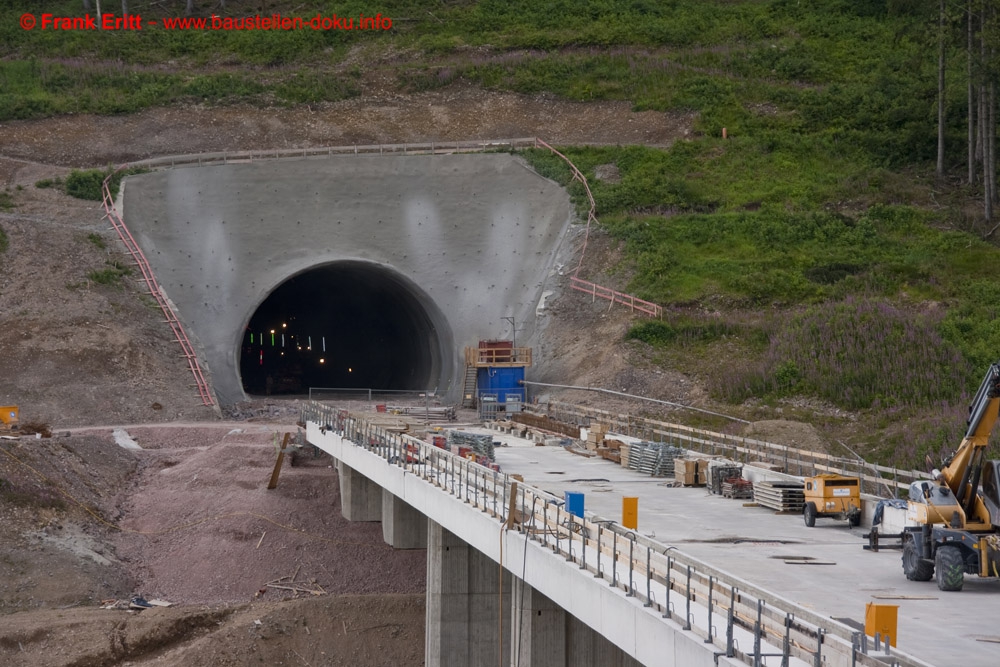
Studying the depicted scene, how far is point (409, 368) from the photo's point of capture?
67.6 m

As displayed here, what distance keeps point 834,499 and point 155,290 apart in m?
37.2

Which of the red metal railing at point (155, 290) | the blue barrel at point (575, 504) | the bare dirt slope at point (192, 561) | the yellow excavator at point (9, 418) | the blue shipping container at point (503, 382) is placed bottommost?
the bare dirt slope at point (192, 561)

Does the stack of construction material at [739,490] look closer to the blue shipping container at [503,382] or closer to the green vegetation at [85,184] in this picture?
the blue shipping container at [503,382]

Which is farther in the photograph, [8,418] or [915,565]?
[8,418]

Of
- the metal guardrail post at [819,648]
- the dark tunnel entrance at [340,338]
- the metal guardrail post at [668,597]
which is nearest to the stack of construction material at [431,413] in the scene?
the dark tunnel entrance at [340,338]

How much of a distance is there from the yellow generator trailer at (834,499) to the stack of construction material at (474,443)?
979cm

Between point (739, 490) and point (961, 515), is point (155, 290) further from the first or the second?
point (961, 515)

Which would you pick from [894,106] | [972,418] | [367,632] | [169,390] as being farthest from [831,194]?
[972,418]

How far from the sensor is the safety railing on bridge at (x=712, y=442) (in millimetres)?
28125

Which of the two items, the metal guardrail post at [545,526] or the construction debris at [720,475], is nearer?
the metal guardrail post at [545,526]

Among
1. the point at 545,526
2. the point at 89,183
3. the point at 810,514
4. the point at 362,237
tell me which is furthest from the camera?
the point at 89,183

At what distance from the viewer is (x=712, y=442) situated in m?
30.2

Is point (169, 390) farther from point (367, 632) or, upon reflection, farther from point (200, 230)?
point (367, 632)

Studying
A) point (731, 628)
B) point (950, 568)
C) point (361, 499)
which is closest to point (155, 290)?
point (361, 499)
